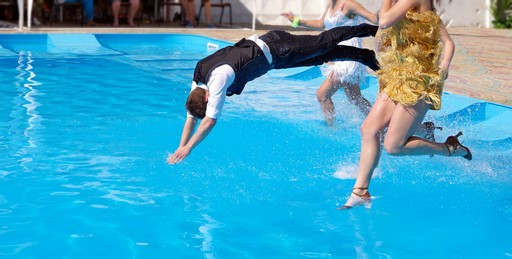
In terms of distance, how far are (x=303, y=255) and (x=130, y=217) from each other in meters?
1.18

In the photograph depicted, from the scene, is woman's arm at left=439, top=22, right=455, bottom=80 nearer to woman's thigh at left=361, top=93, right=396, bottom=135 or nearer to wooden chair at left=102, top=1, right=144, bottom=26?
woman's thigh at left=361, top=93, right=396, bottom=135

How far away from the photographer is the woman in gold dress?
4.51 m

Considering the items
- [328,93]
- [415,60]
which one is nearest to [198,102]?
[415,60]

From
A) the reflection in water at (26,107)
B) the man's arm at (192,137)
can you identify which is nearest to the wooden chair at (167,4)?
the reflection in water at (26,107)

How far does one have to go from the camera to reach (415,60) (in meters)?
4.56

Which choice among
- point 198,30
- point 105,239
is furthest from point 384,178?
point 198,30

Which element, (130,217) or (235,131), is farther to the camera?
(235,131)

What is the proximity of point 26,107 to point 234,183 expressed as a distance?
352 centimetres

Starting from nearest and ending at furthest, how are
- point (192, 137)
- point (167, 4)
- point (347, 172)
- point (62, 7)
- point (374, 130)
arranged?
point (374, 130), point (192, 137), point (347, 172), point (62, 7), point (167, 4)

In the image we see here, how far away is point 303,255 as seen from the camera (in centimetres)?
421

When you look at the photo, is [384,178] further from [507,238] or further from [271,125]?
[271,125]

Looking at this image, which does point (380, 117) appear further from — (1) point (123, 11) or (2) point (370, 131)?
(1) point (123, 11)

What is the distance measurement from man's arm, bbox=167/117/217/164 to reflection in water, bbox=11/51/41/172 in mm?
1526

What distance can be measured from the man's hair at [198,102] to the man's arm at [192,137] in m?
0.07
